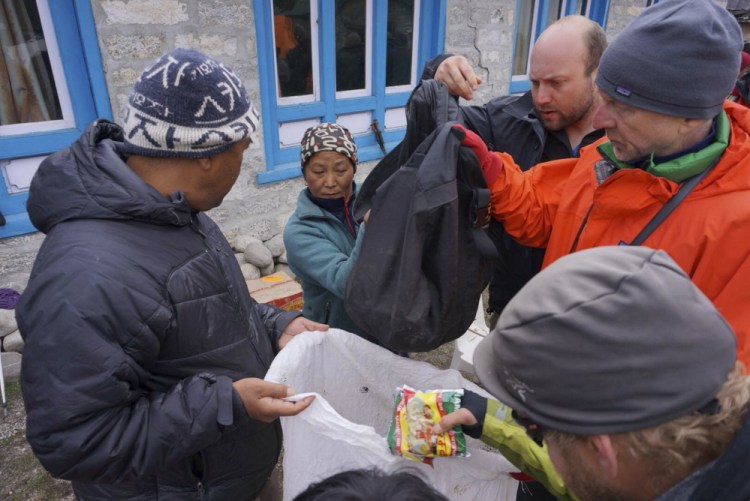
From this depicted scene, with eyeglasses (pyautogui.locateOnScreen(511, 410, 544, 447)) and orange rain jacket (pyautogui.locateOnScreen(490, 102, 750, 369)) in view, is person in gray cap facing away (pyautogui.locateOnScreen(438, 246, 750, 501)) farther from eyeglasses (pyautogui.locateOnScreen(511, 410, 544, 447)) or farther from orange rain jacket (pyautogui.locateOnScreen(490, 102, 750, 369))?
orange rain jacket (pyautogui.locateOnScreen(490, 102, 750, 369))

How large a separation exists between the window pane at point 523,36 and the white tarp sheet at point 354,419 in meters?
6.45

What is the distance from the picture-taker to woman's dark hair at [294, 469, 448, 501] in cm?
96

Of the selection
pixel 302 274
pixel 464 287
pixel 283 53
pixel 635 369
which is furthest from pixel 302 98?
pixel 635 369

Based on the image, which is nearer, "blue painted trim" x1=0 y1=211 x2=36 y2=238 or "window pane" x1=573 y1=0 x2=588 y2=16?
"blue painted trim" x1=0 y1=211 x2=36 y2=238

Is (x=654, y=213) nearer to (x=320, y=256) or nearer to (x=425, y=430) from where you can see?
(x=425, y=430)

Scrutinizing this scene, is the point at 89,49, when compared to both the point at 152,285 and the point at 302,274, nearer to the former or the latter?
the point at 302,274

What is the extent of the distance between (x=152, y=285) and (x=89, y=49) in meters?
3.02

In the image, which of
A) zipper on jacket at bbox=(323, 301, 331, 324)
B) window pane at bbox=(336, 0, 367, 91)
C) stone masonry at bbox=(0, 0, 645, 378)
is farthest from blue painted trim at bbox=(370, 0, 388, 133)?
zipper on jacket at bbox=(323, 301, 331, 324)

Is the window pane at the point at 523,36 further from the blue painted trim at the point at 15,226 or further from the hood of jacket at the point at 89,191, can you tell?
the hood of jacket at the point at 89,191

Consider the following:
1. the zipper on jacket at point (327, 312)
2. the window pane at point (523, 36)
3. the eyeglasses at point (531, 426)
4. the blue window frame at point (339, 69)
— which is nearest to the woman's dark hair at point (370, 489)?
the eyeglasses at point (531, 426)

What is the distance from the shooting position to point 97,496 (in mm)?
1440

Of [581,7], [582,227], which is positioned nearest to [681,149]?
[582,227]

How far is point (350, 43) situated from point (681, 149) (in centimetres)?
441

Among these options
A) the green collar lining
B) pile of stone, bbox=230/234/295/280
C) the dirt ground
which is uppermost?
the green collar lining
